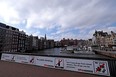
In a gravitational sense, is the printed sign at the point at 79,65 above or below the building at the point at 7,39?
below

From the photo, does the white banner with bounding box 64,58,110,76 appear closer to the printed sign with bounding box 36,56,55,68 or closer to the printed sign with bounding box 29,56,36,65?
the printed sign with bounding box 36,56,55,68

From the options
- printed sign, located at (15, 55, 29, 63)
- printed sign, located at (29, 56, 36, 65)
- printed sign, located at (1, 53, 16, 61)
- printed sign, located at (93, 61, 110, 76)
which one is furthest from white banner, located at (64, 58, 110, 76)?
printed sign, located at (1, 53, 16, 61)

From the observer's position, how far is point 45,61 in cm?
1034

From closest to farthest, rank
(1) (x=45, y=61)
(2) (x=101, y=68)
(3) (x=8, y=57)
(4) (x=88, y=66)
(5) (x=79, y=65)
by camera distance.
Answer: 1. (2) (x=101, y=68)
2. (4) (x=88, y=66)
3. (5) (x=79, y=65)
4. (1) (x=45, y=61)
5. (3) (x=8, y=57)

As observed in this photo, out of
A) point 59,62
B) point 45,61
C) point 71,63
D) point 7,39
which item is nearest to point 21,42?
point 7,39

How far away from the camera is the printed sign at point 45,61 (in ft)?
32.4

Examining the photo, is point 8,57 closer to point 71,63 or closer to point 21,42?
point 71,63

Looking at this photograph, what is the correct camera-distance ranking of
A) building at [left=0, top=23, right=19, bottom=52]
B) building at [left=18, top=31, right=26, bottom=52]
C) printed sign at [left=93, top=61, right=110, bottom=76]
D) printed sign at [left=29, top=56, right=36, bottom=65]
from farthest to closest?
building at [left=18, top=31, right=26, bottom=52] < building at [left=0, top=23, right=19, bottom=52] < printed sign at [left=29, top=56, right=36, bottom=65] < printed sign at [left=93, top=61, right=110, bottom=76]

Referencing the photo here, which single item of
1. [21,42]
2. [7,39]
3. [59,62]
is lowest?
[59,62]

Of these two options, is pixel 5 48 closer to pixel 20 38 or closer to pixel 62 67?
pixel 20 38

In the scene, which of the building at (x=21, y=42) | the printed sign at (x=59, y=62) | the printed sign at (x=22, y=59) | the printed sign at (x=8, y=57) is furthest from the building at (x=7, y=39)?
the printed sign at (x=59, y=62)

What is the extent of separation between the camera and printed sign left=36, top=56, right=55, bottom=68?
32.4ft

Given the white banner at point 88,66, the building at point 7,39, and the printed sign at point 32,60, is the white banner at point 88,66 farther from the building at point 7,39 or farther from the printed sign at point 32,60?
the building at point 7,39

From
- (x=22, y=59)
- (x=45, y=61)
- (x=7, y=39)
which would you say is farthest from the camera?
(x=7, y=39)
